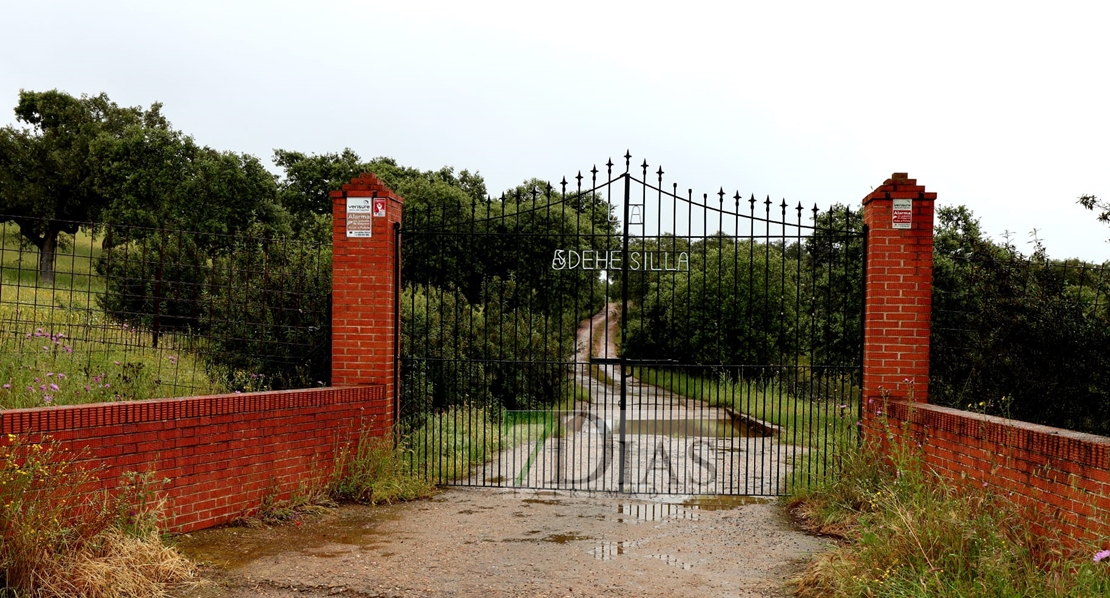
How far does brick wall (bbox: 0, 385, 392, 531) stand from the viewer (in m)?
5.29

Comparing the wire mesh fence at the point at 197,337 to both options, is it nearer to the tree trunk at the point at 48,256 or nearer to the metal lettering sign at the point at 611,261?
the metal lettering sign at the point at 611,261

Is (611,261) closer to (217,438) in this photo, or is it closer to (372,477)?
(372,477)

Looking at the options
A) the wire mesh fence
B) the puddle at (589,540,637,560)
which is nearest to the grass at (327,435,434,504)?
the wire mesh fence

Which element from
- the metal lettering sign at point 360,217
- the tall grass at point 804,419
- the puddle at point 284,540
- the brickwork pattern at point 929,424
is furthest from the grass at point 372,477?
the brickwork pattern at point 929,424

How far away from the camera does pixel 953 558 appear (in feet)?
14.1

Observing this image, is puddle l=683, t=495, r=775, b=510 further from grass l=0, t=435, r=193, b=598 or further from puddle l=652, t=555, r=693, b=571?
grass l=0, t=435, r=193, b=598

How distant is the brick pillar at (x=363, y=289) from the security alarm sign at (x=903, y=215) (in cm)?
465

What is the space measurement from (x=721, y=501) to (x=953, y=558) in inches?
140

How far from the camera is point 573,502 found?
7.68 metres

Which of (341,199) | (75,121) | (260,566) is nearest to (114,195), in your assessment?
(75,121)

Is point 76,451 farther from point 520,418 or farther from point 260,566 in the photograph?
point 520,418

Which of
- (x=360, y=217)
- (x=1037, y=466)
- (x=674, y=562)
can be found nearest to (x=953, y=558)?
(x=1037, y=466)

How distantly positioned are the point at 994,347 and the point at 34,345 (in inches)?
453

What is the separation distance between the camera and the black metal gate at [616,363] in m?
7.57
